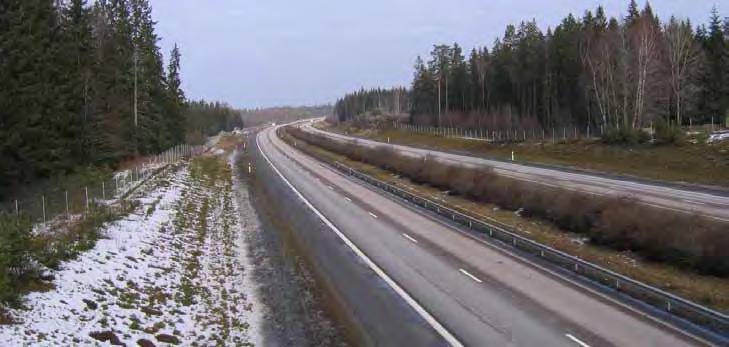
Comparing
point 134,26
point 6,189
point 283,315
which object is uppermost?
point 134,26

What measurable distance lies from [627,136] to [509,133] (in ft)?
109

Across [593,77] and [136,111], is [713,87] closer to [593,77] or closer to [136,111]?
[593,77]

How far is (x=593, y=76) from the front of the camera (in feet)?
218

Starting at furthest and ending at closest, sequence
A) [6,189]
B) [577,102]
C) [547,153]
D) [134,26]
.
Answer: [577,102] → [134,26] → [547,153] → [6,189]

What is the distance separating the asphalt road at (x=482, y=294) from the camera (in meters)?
13.6

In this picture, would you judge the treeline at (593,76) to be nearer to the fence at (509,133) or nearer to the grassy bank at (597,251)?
Result: the fence at (509,133)

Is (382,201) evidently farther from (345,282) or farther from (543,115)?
(543,115)

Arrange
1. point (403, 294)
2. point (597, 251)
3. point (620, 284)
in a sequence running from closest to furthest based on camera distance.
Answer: point (620, 284), point (403, 294), point (597, 251)

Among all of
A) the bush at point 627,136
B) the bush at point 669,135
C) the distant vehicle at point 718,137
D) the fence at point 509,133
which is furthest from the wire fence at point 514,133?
the distant vehicle at point 718,137

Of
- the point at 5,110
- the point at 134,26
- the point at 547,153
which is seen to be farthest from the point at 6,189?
the point at 547,153

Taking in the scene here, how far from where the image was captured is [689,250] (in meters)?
18.7

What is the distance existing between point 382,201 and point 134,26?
35.4 metres

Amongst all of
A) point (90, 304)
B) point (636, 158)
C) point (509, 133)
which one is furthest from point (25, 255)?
point (509, 133)

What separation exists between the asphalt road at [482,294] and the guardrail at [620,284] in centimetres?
91
